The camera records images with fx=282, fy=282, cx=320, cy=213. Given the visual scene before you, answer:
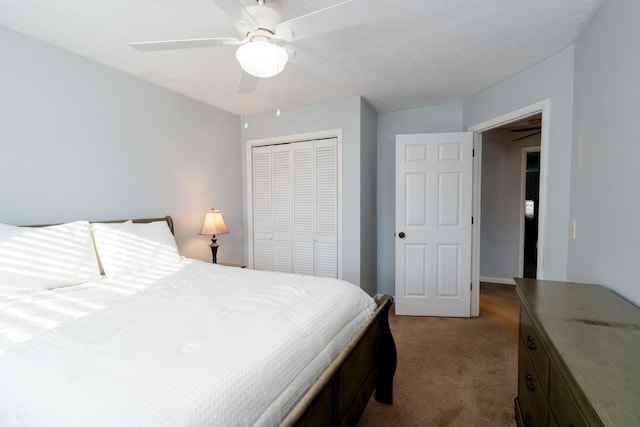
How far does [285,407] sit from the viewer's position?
0.95 meters

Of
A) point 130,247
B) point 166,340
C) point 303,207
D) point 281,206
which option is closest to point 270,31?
point 166,340

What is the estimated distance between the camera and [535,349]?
1239 millimetres

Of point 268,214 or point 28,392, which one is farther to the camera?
point 268,214

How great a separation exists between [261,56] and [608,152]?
185cm

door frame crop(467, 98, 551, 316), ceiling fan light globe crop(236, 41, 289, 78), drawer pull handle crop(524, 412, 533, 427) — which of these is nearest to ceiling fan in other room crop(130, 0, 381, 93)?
ceiling fan light globe crop(236, 41, 289, 78)

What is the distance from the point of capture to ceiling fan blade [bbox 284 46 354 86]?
5.07ft

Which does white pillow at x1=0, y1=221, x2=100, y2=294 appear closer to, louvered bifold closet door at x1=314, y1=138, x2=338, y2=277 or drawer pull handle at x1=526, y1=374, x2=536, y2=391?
louvered bifold closet door at x1=314, y1=138, x2=338, y2=277

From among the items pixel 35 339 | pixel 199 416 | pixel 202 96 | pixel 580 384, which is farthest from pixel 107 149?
pixel 580 384

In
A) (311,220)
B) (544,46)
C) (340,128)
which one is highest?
(544,46)

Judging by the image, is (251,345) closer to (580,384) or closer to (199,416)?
(199,416)

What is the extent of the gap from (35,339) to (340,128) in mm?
2849

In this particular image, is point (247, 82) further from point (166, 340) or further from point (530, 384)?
point (530, 384)

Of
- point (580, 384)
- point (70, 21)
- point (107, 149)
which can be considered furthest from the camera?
point (107, 149)

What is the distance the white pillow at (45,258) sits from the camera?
1535 millimetres
